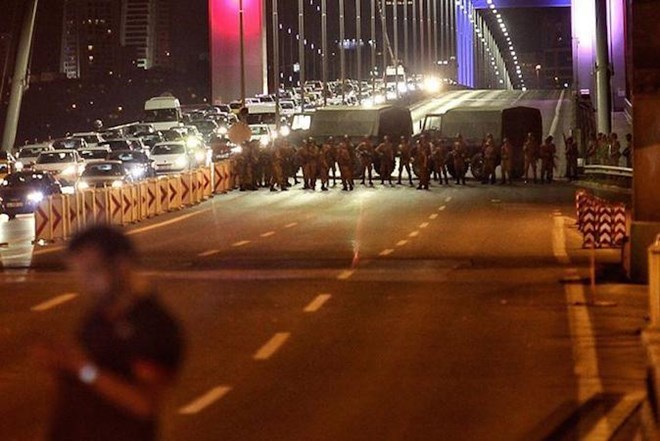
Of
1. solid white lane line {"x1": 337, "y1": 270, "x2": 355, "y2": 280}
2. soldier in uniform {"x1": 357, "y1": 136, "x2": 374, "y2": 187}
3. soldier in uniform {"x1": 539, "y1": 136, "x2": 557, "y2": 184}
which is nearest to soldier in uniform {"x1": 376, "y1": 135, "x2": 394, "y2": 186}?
soldier in uniform {"x1": 357, "y1": 136, "x2": 374, "y2": 187}

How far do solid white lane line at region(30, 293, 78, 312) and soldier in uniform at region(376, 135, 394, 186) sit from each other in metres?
34.1

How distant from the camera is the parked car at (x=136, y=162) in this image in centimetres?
5275

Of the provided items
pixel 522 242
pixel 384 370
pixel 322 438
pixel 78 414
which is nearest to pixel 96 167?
pixel 522 242

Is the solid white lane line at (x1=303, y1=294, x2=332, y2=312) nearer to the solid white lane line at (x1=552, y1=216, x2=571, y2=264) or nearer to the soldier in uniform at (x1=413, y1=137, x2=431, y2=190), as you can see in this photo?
the solid white lane line at (x1=552, y1=216, x2=571, y2=264)

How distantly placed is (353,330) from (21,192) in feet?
97.6

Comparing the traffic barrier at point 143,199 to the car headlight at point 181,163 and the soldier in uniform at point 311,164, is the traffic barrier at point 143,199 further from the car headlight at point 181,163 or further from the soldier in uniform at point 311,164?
the car headlight at point 181,163

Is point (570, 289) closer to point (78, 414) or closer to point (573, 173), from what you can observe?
point (78, 414)

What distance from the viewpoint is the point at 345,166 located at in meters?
53.6

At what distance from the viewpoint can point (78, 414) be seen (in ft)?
19.2

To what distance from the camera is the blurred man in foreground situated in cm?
571

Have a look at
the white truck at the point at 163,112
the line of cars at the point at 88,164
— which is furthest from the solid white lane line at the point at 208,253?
the white truck at the point at 163,112

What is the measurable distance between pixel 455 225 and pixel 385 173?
19825mm

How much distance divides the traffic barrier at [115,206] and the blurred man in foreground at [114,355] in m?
32.6

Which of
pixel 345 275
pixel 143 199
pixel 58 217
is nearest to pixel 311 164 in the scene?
pixel 143 199
